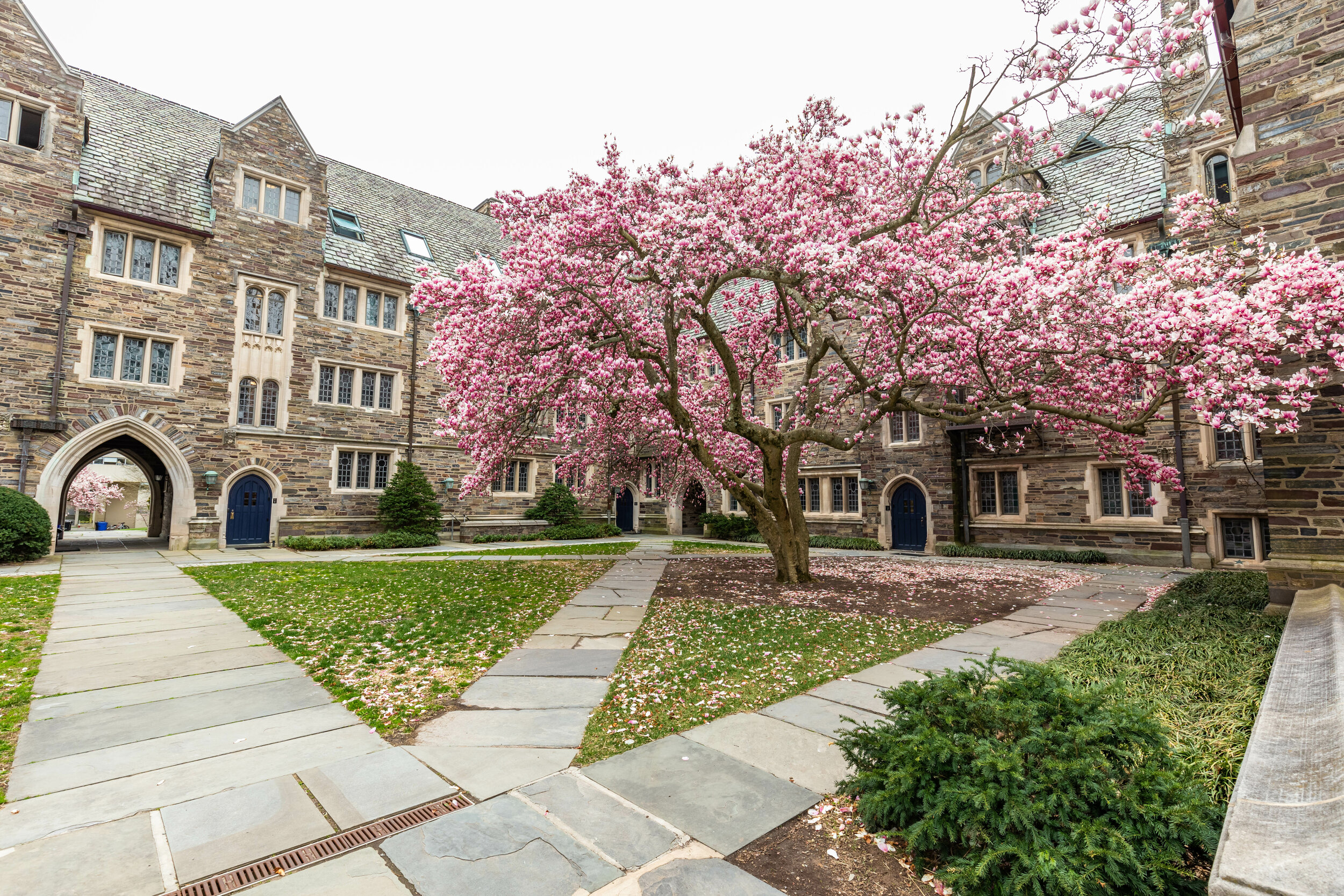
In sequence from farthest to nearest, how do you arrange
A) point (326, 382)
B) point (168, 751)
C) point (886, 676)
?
point (326, 382), point (886, 676), point (168, 751)

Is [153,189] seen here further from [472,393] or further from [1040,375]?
[1040,375]

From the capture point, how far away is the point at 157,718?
4.51m

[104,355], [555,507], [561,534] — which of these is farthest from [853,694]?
[104,355]

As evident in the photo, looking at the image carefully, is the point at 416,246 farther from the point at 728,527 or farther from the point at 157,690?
the point at 157,690

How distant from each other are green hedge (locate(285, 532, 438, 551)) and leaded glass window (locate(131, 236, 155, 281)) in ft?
28.9

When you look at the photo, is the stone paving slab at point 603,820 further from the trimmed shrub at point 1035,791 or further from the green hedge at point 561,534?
the green hedge at point 561,534

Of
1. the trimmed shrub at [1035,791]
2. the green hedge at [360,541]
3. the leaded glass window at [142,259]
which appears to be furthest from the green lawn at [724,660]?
the leaded glass window at [142,259]

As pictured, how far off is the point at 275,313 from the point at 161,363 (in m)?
3.49

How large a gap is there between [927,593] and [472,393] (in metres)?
9.01

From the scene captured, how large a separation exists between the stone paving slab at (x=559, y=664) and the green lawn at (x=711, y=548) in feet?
39.9

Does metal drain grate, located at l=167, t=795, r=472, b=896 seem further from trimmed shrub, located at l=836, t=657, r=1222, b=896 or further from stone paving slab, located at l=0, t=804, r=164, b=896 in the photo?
trimmed shrub, located at l=836, t=657, r=1222, b=896

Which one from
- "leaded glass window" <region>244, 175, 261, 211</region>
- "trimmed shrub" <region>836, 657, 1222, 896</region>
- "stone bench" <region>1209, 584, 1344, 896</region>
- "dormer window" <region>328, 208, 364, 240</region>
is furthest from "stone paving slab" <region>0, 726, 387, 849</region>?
"dormer window" <region>328, 208, 364, 240</region>

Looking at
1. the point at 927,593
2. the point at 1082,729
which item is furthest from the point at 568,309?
the point at 1082,729

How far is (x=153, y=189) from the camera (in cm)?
1827
